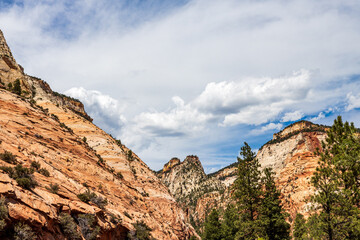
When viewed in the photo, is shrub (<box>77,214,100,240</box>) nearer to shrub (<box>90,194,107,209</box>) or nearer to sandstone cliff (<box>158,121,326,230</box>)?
shrub (<box>90,194,107,209</box>)

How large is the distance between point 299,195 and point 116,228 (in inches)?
3493

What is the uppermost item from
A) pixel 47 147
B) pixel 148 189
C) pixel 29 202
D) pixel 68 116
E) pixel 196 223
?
pixel 68 116

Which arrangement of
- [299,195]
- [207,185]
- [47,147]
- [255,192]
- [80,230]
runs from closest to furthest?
[80,230]
[47,147]
[255,192]
[299,195]
[207,185]

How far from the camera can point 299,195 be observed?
298 ft

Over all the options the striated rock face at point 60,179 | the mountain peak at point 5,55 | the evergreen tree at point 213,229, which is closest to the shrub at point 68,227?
the striated rock face at point 60,179

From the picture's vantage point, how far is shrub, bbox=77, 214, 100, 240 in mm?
15344

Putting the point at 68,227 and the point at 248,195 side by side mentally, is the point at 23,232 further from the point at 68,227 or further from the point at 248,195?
the point at 248,195

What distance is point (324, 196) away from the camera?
17.9 meters

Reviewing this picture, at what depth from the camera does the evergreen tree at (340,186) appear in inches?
556

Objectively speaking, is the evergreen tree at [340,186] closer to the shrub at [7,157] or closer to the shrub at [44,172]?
the shrub at [44,172]

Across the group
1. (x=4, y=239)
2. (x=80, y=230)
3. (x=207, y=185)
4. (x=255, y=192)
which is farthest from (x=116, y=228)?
(x=207, y=185)

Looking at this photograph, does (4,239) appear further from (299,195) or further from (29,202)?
(299,195)

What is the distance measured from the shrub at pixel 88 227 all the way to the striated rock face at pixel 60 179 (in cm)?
35

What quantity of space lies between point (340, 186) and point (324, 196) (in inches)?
62.0
